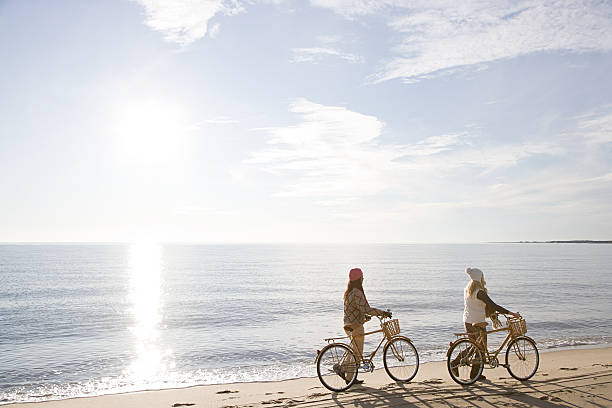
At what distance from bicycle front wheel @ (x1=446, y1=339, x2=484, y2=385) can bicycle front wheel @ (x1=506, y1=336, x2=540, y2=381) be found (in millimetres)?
647

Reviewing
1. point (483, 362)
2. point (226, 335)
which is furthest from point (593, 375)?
point (226, 335)

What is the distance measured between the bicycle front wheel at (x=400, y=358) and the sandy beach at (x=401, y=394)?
0.74 ft

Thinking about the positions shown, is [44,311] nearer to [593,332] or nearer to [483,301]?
[483,301]

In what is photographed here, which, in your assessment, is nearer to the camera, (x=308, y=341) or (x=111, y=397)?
(x=111, y=397)

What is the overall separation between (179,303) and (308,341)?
1829cm

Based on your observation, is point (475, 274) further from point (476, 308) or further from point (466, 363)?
point (466, 363)

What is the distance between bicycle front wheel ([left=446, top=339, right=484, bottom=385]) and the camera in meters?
8.40

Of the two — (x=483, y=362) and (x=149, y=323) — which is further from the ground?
(x=483, y=362)

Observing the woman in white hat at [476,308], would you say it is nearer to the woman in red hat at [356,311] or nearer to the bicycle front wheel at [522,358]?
the bicycle front wheel at [522,358]

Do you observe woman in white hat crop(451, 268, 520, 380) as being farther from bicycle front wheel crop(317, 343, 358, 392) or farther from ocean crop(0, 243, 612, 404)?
ocean crop(0, 243, 612, 404)

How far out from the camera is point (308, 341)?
17.4m

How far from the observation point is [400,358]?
8656 mm

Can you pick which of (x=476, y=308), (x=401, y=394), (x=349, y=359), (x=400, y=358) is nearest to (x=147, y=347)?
(x=349, y=359)

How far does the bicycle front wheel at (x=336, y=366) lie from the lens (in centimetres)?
825
